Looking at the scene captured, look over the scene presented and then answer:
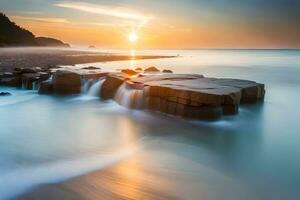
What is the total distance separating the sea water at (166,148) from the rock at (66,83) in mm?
4094

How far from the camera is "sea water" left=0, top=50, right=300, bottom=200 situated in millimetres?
6285

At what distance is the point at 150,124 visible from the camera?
11297mm

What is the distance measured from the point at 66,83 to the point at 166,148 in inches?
477

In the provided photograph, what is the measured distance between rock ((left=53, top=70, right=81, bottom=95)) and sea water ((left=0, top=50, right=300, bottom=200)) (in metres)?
4.09

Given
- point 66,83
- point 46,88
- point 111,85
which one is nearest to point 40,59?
point 46,88

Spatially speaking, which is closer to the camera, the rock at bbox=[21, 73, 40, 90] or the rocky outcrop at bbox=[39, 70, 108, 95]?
the rocky outcrop at bbox=[39, 70, 108, 95]

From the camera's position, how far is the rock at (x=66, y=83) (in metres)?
18.7

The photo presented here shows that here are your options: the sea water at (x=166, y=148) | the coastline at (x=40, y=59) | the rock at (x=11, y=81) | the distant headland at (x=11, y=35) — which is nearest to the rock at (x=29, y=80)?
the rock at (x=11, y=81)

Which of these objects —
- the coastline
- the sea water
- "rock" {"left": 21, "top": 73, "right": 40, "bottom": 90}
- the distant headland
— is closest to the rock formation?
the sea water

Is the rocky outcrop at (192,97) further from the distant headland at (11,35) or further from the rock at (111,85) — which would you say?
the distant headland at (11,35)

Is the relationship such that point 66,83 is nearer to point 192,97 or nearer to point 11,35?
point 192,97

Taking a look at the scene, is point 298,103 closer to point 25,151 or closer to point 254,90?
point 254,90

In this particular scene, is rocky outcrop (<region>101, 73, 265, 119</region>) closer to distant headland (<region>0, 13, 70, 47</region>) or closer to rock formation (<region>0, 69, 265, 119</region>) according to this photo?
rock formation (<region>0, 69, 265, 119</region>)

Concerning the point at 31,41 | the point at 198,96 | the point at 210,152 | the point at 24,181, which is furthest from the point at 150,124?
the point at 31,41
